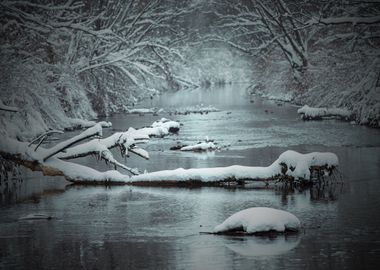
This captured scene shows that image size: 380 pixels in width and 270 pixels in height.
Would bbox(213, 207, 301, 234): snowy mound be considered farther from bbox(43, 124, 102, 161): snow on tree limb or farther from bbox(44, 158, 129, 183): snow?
bbox(44, 158, 129, 183): snow

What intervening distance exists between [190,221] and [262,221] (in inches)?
89.2

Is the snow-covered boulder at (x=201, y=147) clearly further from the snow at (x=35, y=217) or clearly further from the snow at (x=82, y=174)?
the snow at (x=35, y=217)

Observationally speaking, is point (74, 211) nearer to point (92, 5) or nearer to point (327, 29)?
point (92, 5)

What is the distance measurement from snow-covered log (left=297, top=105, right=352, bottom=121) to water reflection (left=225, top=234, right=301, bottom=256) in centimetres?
2283

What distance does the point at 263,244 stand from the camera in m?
13.8

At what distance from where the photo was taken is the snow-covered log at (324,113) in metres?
36.6

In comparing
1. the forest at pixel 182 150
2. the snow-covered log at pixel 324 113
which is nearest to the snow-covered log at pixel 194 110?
the forest at pixel 182 150

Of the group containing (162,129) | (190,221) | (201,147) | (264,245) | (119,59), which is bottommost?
(264,245)

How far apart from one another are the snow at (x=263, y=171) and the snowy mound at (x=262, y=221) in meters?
4.55

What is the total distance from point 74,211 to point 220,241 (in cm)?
467

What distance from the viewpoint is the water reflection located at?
13.2 metres

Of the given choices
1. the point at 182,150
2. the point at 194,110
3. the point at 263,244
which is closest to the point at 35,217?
the point at 263,244

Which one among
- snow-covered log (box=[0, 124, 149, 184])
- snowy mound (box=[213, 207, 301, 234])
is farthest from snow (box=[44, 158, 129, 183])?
snowy mound (box=[213, 207, 301, 234])

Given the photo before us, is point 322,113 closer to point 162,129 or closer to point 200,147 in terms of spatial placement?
point 162,129
